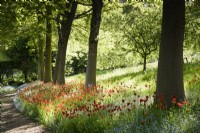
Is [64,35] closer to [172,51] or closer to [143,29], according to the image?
[143,29]

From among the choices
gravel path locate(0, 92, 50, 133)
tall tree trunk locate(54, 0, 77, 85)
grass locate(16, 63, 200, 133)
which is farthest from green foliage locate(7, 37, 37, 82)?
grass locate(16, 63, 200, 133)

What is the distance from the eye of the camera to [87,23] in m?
23.3

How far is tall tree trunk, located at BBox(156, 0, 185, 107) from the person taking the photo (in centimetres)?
860

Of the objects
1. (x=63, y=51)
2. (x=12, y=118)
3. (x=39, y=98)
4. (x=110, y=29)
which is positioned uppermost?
(x=110, y=29)

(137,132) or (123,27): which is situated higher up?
(123,27)

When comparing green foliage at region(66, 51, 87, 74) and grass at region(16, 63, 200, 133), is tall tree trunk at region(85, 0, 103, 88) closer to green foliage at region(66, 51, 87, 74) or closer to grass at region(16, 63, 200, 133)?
grass at region(16, 63, 200, 133)

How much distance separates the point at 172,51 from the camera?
8.62 m

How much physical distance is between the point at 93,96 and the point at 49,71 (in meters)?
13.6

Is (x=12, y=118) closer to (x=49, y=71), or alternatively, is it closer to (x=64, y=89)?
(x=64, y=89)

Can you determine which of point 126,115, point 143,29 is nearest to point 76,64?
point 143,29

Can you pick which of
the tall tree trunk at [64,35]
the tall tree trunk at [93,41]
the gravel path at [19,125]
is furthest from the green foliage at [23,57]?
the tall tree trunk at [93,41]

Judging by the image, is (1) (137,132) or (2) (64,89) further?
(2) (64,89)

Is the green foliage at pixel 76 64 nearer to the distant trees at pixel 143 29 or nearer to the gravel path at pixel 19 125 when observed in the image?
the distant trees at pixel 143 29

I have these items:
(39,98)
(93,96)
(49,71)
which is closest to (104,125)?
(93,96)
